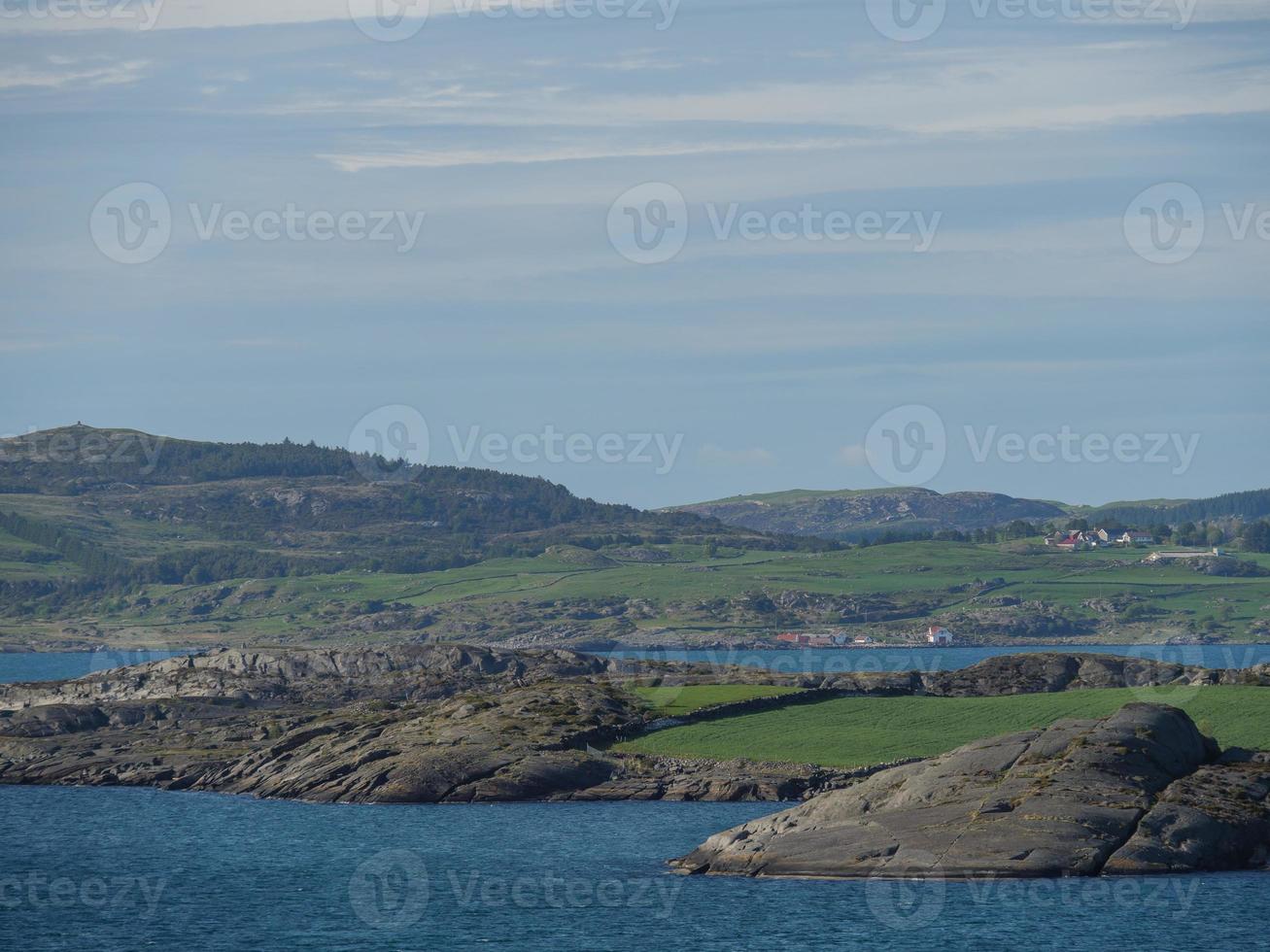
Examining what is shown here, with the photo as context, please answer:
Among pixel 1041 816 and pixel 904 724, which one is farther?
pixel 904 724

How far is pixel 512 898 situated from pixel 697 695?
46314 millimetres

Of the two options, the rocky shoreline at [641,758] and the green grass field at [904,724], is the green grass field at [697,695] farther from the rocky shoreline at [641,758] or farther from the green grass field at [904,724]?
the green grass field at [904,724]

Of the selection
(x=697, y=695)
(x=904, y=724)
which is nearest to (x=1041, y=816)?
(x=904, y=724)

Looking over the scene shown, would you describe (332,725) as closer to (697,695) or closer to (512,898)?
(697,695)

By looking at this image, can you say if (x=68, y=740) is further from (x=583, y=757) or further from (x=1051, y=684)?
(x=1051, y=684)

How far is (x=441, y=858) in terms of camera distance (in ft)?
247

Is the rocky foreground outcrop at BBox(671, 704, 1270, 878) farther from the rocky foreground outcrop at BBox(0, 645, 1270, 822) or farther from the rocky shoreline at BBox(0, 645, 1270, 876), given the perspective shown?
the rocky foreground outcrop at BBox(0, 645, 1270, 822)

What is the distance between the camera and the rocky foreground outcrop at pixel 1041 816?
212 feet

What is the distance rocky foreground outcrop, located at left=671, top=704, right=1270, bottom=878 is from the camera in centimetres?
6450

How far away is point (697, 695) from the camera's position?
11281 cm

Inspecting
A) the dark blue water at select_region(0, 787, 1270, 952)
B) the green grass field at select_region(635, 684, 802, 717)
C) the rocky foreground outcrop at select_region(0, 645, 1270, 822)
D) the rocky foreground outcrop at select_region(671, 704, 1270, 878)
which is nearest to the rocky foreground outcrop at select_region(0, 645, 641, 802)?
the rocky foreground outcrop at select_region(0, 645, 1270, 822)

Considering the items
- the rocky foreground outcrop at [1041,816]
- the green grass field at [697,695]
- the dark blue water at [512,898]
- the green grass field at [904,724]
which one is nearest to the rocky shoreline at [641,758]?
the rocky foreground outcrop at [1041,816]

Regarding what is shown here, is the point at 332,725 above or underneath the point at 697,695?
above

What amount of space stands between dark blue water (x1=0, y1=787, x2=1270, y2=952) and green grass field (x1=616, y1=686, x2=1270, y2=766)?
9.49 m
